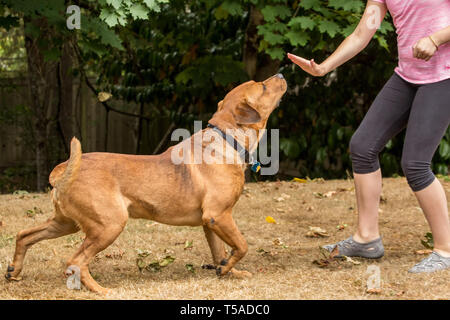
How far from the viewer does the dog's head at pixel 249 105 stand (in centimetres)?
409

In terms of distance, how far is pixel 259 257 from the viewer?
4762mm

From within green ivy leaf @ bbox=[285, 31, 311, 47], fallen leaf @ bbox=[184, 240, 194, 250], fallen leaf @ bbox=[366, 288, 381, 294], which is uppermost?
green ivy leaf @ bbox=[285, 31, 311, 47]

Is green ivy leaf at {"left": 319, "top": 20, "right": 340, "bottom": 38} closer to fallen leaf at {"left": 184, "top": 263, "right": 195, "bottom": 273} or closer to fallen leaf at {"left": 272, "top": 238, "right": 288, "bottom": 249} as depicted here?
fallen leaf at {"left": 272, "top": 238, "right": 288, "bottom": 249}

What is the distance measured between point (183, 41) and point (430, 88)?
6601 mm

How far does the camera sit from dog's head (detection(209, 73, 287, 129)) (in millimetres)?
4094

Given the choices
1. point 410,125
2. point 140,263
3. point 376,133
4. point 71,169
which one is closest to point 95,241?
point 71,169

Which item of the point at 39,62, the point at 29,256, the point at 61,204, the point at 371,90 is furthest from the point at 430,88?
the point at 39,62

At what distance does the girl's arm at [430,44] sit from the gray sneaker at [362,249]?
157 centimetres

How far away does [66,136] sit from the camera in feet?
38.3

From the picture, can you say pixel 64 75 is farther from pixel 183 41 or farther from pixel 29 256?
pixel 29 256

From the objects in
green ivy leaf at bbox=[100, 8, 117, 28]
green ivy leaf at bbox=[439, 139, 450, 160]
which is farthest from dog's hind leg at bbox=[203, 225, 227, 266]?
green ivy leaf at bbox=[439, 139, 450, 160]

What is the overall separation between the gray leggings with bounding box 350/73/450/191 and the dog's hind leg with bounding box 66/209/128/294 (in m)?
1.90

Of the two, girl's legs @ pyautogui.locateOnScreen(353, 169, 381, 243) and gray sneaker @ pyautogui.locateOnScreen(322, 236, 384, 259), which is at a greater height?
girl's legs @ pyautogui.locateOnScreen(353, 169, 381, 243)

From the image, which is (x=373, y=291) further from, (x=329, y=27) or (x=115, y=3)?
(x=329, y=27)
